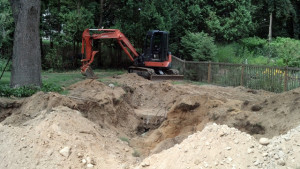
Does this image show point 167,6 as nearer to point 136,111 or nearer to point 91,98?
point 136,111

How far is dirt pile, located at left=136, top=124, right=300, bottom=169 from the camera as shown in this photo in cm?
473

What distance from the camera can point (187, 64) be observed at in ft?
72.8

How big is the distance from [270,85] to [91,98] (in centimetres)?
811

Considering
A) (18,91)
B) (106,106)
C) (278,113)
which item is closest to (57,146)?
(278,113)

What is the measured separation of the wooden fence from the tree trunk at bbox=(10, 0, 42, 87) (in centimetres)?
945

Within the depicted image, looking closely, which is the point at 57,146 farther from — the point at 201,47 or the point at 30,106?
the point at 201,47

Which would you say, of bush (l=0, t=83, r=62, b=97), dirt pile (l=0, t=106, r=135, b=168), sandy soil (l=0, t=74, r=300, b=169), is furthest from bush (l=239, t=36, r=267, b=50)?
dirt pile (l=0, t=106, r=135, b=168)

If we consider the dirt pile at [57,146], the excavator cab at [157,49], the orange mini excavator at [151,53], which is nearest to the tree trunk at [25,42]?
the dirt pile at [57,146]

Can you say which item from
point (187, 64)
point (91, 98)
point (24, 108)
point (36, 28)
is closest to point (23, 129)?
point (24, 108)

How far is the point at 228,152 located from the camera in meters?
5.11

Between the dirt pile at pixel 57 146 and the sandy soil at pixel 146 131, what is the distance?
0.06 ft

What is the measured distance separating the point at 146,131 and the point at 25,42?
522 cm

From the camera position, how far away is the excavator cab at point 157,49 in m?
20.5

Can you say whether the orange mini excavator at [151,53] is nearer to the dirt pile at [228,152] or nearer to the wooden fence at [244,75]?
the wooden fence at [244,75]
